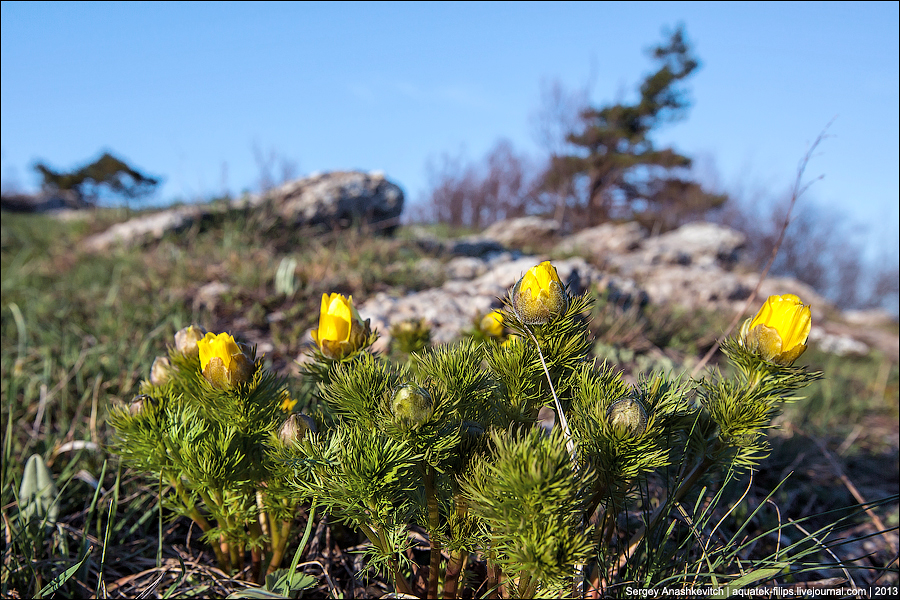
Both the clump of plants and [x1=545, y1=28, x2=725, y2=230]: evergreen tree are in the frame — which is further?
[x1=545, y1=28, x2=725, y2=230]: evergreen tree

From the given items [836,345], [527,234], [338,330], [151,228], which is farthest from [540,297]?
[527,234]

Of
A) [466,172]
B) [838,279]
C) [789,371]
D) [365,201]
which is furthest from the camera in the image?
[466,172]

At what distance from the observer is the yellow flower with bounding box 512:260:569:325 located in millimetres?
841

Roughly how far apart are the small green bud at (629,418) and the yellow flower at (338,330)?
1.67 ft

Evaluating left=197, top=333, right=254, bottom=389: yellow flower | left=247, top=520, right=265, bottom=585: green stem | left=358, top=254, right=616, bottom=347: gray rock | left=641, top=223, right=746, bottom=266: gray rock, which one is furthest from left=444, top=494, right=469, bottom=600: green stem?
left=641, top=223, right=746, bottom=266: gray rock

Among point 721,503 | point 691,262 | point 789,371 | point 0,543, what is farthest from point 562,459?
point 691,262

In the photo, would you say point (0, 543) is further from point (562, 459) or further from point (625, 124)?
point (625, 124)

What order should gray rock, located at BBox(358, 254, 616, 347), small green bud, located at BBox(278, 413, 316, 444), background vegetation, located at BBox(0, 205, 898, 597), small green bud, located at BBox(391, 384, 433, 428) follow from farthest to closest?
gray rock, located at BBox(358, 254, 616, 347), background vegetation, located at BBox(0, 205, 898, 597), small green bud, located at BBox(278, 413, 316, 444), small green bud, located at BBox(391, 384, 433, 428)

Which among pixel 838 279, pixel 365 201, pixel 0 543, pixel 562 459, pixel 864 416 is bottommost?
pixel 838 279

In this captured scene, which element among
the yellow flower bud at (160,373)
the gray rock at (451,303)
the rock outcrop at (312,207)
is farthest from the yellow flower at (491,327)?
the rock outcrop at (312,207)

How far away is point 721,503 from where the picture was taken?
5.59 feet

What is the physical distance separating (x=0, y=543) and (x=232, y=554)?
0.83m

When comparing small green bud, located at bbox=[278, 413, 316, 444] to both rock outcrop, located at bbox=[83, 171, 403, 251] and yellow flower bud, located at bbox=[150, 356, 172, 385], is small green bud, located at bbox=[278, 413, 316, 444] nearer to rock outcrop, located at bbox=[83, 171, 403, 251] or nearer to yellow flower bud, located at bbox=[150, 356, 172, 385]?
yellow flower bud, located at bbox=[150, 356, 172, 385]

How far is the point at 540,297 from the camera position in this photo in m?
0.84
